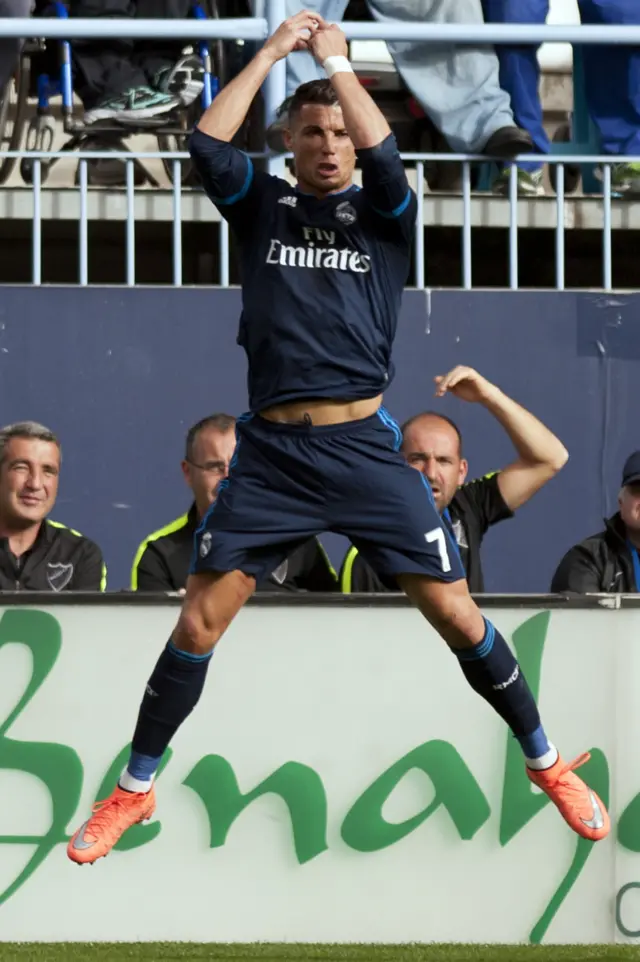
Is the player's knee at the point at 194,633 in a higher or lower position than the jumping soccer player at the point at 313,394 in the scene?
lower

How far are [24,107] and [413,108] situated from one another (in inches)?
72.8

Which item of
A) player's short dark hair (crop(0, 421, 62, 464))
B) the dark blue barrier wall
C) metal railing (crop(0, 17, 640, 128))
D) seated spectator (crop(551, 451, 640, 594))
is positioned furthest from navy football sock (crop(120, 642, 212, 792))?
metal railing (crop(0, 17, 640, 128))

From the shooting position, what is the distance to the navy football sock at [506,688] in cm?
567

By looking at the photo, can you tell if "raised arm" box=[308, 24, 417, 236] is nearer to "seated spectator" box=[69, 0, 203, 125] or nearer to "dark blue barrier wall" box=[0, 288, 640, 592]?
"dark blue barrier wall" box=[0, 288, 640, 592]

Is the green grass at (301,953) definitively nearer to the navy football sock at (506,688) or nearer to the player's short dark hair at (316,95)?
the navy football sock at (506,688)

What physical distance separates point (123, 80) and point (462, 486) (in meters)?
2.87

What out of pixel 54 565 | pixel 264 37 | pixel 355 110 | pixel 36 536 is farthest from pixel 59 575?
pixel 264 37

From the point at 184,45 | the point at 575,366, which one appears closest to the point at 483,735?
the point at 575,366

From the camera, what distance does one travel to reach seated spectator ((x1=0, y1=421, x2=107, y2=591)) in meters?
7.23

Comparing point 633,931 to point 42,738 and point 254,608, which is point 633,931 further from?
point 42,738

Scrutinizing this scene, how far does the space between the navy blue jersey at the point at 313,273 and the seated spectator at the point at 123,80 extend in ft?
11.2

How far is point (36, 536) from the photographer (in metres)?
7.31

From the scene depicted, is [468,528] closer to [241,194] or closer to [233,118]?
[241,194]

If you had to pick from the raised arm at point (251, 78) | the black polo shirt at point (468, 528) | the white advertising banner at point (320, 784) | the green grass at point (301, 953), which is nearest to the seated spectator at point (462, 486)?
the black polo shirt at point (468, 528)
